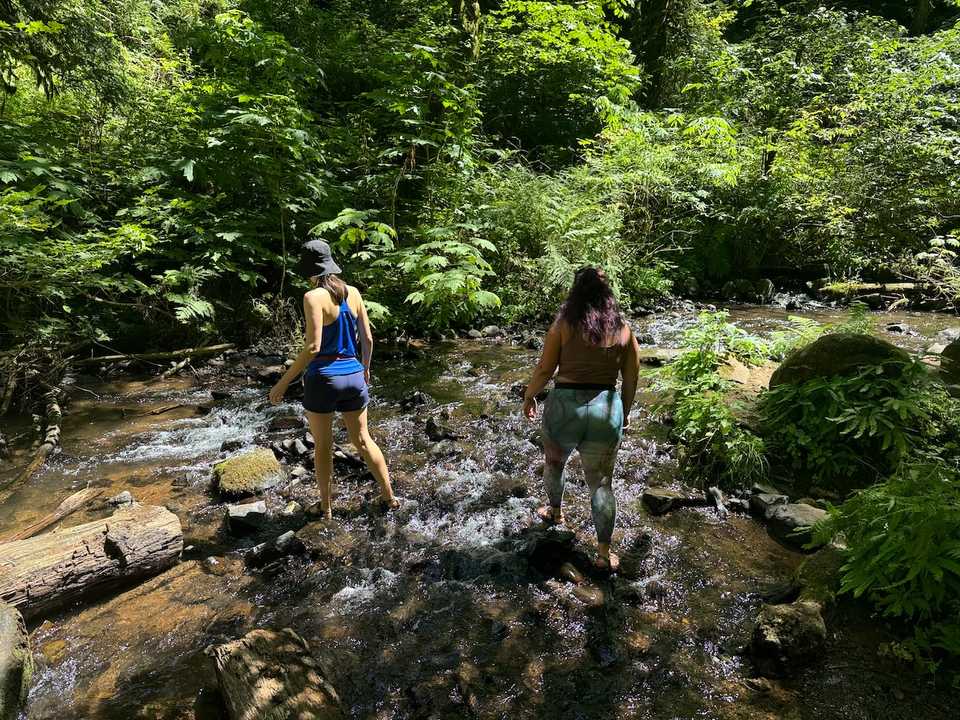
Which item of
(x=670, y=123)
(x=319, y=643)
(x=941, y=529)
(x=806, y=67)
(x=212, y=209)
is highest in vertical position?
(x=806, y=67)

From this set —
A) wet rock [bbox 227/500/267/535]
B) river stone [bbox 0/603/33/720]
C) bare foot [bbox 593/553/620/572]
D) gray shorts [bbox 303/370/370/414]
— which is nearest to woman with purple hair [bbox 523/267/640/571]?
bare foot [bbox 593/553/620/572]

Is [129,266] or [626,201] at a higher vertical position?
[626,201]

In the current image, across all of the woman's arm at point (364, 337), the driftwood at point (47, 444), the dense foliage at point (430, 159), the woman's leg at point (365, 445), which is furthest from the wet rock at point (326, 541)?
the dense foliage at point (430, 159)

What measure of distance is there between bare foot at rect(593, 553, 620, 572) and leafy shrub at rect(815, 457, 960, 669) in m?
1.61

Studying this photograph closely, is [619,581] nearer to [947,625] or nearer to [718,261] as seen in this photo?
[947,625]

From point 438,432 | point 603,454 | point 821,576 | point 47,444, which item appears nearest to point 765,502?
point 821,576

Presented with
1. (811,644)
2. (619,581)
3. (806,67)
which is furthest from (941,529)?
(806,67)

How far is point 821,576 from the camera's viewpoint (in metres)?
3.94

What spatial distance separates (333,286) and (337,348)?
0.57 metres

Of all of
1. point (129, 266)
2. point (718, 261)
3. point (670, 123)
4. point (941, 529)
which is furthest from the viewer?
point (670, 123)

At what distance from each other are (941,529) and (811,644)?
3.82 feet

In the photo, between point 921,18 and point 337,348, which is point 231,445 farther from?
point 921,18

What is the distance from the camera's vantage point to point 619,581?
13.9 ft

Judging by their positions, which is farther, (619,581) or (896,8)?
(896,8)
